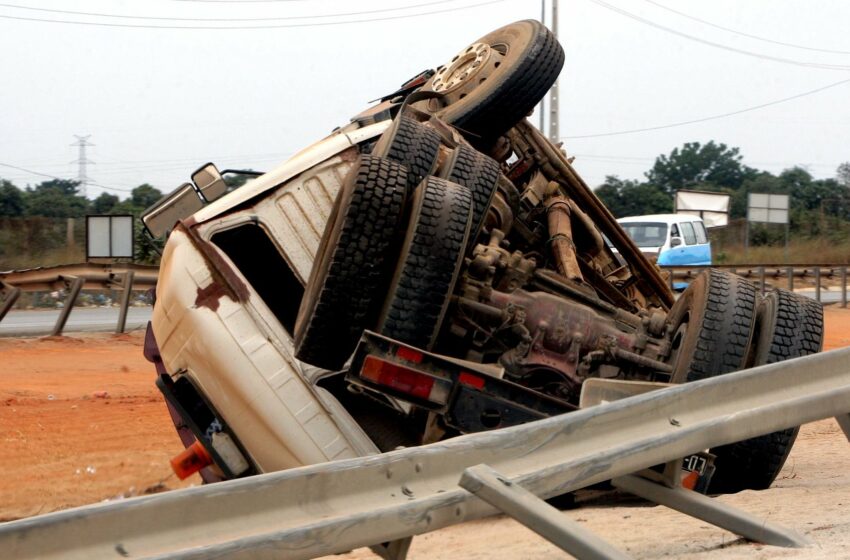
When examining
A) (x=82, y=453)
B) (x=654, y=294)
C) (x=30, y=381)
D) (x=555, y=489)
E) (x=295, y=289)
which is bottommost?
(x=30, y=381)

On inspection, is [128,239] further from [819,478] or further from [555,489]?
[555,489]

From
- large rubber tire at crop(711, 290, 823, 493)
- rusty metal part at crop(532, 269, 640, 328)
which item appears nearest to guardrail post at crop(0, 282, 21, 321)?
rusty metal part at crop(532, 269, 640, 328)

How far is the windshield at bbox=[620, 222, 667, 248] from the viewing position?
75.2 ft

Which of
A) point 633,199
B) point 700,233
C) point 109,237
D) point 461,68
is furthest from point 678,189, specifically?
point 461,68

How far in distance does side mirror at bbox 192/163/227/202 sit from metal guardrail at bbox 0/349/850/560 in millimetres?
4219

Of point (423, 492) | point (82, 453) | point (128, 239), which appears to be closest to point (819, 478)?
point (423, 492)

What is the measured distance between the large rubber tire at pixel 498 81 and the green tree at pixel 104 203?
34.0 meters

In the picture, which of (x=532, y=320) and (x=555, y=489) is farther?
(x=532, y=320)

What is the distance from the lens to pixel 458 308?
599cm

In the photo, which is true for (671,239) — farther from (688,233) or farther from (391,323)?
(391,323)

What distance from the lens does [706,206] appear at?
3203 centimetres

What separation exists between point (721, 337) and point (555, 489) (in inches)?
92.7

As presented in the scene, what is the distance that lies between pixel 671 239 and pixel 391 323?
59.3ft

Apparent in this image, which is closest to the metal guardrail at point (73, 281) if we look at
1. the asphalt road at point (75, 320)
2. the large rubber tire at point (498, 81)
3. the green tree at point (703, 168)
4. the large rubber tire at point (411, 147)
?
the asphalt road at point (75, 320)
